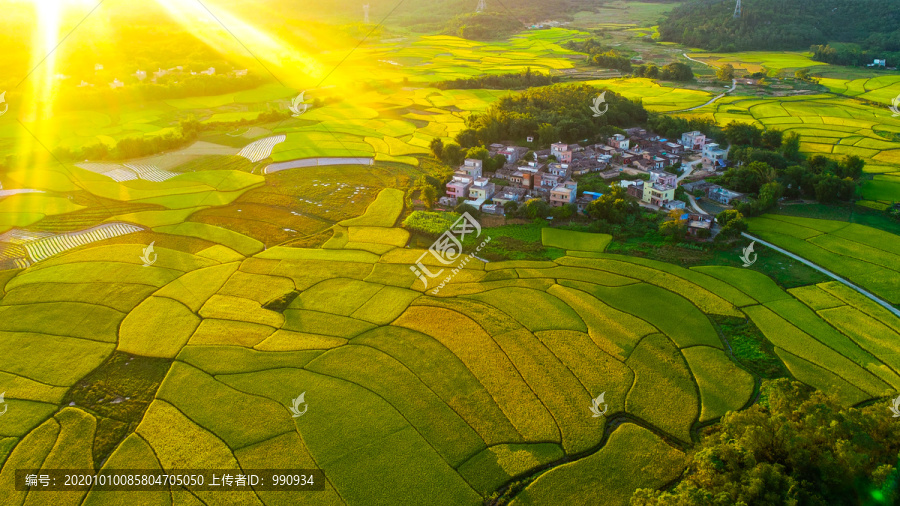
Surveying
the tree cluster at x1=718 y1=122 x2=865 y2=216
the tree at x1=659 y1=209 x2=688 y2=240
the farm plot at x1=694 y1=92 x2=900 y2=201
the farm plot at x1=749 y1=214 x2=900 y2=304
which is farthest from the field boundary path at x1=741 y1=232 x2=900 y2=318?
the farm plot at x1=694 y1=92 x2=900 y2=201

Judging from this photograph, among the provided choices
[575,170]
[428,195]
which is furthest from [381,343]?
[575,170]

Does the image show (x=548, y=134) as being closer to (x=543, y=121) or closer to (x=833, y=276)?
(x=543, y=121)

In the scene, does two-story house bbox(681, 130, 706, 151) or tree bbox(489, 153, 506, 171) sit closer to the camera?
tree bbox(489, 153, 506, 171)

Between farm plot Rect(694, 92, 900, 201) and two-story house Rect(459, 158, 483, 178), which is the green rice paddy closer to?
farm plot Rect(694, 92, 900, 201)

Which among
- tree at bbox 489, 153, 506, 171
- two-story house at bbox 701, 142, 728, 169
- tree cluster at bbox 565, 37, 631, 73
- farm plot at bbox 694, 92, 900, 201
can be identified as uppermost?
tree cluster at bbox 565, 37, 631, 73

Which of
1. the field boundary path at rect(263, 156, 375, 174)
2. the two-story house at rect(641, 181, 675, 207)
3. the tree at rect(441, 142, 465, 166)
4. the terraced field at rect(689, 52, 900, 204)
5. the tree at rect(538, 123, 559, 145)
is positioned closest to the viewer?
the two-story house at rect(641, 181, 675, 207)

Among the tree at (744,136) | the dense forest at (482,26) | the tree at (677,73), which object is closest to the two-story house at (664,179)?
the tree at (744,136)
